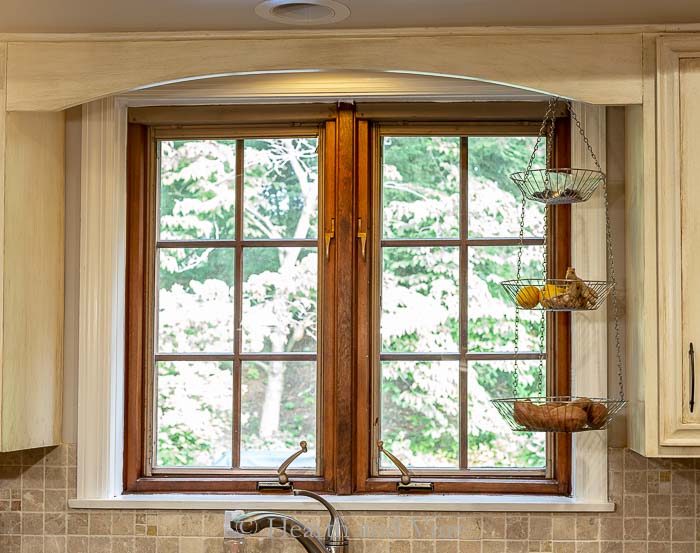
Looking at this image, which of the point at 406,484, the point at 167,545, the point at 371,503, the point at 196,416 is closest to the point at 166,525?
the point at 167,545

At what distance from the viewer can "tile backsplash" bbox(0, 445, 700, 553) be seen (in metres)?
2.33

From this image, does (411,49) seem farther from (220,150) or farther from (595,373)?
(595,373)

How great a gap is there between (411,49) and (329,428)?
3.53 ft

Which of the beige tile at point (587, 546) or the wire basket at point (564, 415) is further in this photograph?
the beige tile at point (587, 546)

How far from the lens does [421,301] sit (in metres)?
2.50

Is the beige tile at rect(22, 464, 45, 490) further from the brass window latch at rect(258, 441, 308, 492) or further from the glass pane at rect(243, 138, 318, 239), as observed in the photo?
the glass pane at rect(243, 138, 318, 239)

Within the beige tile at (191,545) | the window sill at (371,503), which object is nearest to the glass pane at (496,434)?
the window sill at (371,503)

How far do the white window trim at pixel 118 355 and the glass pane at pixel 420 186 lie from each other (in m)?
0.35

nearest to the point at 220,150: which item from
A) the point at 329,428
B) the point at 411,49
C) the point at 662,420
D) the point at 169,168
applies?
the point at 169,168

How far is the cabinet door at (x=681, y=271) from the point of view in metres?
2.09

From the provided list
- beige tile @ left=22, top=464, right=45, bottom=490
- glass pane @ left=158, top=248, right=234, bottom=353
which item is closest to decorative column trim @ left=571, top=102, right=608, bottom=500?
glass pane @ left=158, top=248, right=234, bottom=353

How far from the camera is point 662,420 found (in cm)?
209

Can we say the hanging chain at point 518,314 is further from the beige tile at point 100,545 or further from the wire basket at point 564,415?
the beige tile at point 100,545

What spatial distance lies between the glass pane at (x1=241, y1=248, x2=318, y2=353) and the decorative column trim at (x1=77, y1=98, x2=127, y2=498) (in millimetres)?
378
